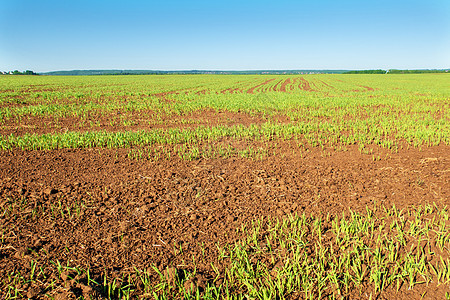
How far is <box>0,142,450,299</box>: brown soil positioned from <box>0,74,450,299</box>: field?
0.02 meters

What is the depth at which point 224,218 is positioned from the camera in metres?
4.02

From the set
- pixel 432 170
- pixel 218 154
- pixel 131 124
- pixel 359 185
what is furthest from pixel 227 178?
pixel 131 124

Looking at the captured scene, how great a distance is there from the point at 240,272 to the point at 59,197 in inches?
132

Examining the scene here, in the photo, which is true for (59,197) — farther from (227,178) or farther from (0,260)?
(227,178)

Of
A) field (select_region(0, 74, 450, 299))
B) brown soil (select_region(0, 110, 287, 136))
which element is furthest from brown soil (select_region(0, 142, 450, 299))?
brown soil (select_region(0, 110, 287, 136))

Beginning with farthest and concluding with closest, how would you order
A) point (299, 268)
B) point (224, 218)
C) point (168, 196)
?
point (168, 196) < point (224, 218) < point (299, 268)

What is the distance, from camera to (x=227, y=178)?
5.44m

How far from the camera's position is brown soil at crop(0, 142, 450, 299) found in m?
3.32

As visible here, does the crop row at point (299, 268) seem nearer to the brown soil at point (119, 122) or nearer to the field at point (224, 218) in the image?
the field at point (224, 218)

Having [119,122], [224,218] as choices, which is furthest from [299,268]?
[119,122]

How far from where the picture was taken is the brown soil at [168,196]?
332cm

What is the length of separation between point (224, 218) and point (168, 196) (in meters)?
1.15

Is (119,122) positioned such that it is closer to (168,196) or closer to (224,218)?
(168,196)

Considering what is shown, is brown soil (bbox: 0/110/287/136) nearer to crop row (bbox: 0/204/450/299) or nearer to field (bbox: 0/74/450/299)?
field (bbox: 0/74/450/299)
